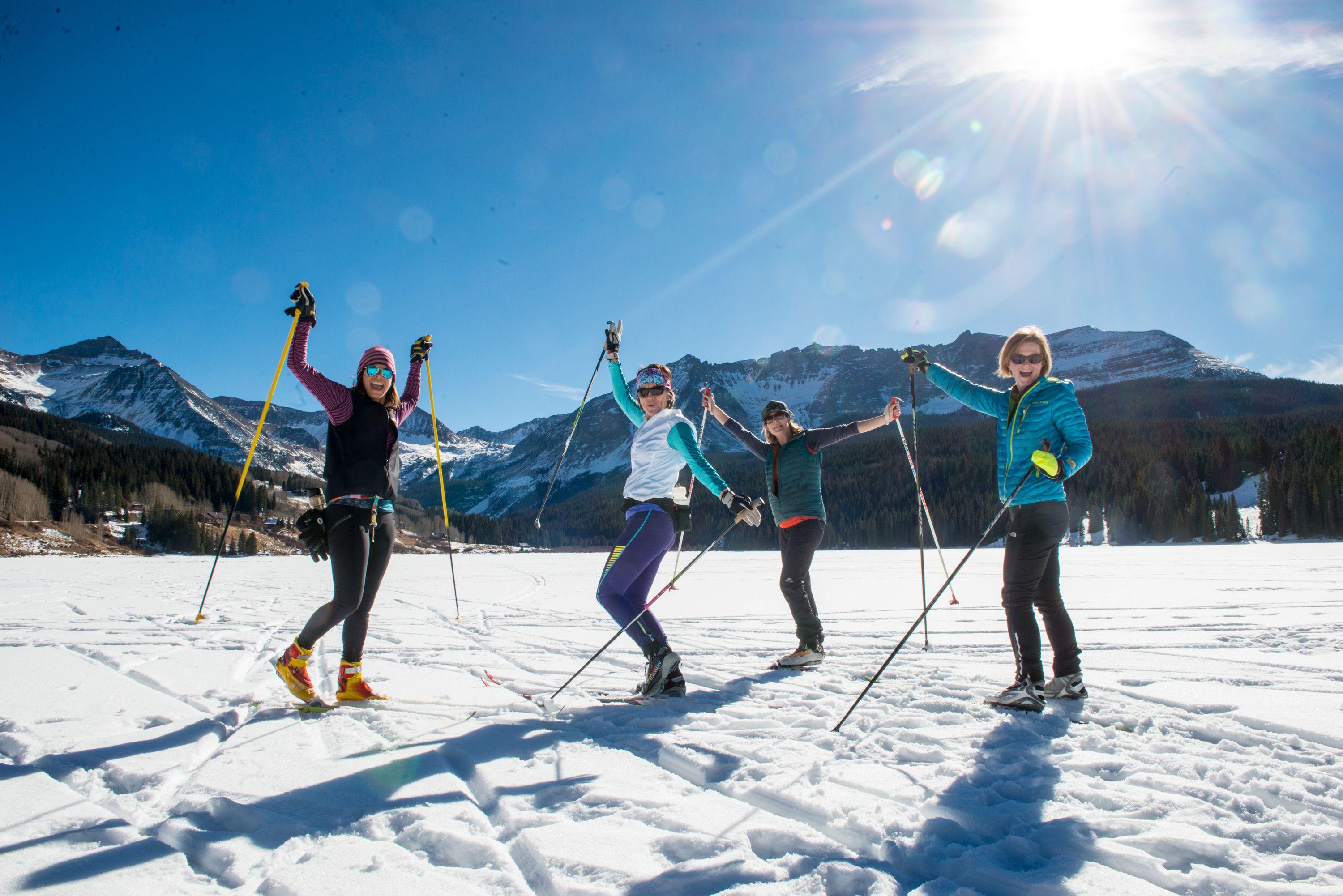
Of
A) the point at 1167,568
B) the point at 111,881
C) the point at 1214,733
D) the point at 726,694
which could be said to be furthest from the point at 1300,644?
the point at 1167,568

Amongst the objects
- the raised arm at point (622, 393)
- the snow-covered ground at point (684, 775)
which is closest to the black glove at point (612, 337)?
the raised arm at point (622, 393)

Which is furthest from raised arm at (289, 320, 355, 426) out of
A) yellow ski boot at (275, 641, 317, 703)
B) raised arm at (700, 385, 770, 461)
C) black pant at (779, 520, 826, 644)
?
black pant at (779, 520, 826, 644)

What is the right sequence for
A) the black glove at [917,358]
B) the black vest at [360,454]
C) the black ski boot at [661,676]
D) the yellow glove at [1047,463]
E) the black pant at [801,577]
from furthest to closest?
1. the black pant at [801,577]
2. the black glove at [917,358]
3. the black ski boot at [661,676]
4. the black vest at [360,454]
5. the yellow glove at [1047,463]

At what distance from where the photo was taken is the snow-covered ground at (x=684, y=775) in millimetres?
2047

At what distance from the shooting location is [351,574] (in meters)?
4.07

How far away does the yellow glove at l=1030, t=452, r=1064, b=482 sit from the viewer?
3.58m

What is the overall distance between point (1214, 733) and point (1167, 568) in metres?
19.3

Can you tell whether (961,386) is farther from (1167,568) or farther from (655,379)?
(1167,568)

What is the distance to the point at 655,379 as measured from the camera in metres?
4.91

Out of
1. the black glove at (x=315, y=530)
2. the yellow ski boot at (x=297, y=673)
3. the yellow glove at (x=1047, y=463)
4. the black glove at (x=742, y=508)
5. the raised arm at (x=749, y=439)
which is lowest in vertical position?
the yellow ski boot at (x=297, y=673)

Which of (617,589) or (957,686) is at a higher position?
(617,589)

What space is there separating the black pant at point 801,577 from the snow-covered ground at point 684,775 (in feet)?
1.29

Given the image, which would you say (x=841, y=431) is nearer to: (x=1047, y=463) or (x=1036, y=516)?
(x=1036, y=516)

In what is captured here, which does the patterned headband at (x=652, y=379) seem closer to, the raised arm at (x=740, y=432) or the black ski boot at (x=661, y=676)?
the raised arm at (x=740, y=432)
